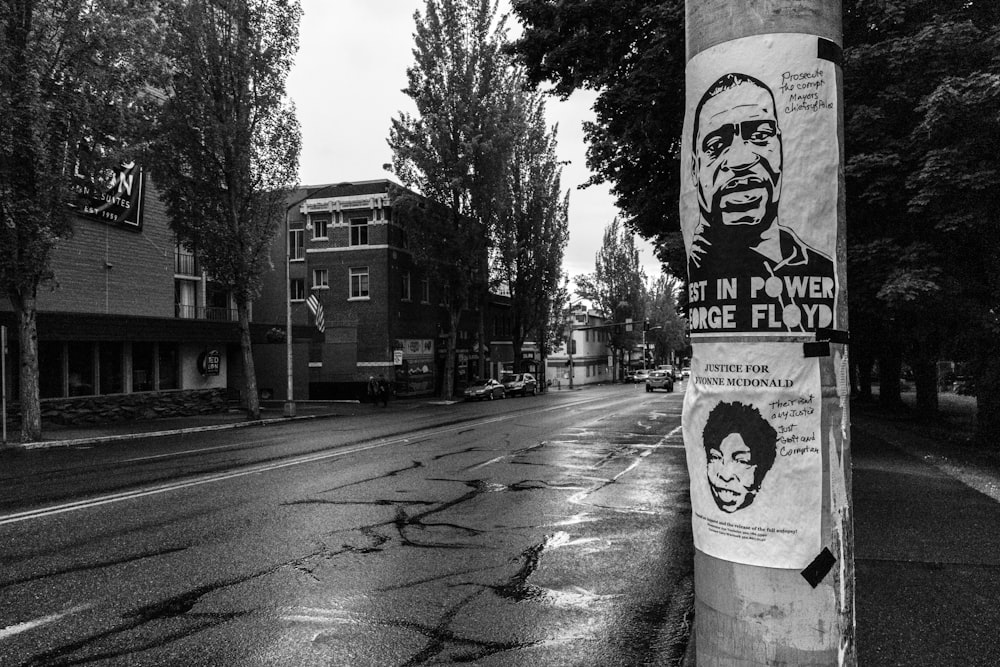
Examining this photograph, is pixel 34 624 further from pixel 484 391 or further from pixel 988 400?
pixel 484 391

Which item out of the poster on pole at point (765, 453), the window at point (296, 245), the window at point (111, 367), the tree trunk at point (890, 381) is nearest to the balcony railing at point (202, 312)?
the window at point (111, 367)

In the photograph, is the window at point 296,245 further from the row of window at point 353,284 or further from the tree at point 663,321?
the tree at point 663,321

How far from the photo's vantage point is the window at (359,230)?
4047 cm

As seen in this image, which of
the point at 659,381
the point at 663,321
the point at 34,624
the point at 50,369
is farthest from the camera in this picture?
the point at 663,321

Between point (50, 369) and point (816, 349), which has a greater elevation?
point (816, 349)

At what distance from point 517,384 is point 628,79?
35.9 m

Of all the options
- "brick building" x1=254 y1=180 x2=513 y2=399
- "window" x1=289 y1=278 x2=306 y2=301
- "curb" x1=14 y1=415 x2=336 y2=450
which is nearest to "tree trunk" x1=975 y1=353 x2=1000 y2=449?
"curb" x1=14 y1=415 x2=336 y2=450

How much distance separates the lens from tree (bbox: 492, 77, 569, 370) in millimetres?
44562

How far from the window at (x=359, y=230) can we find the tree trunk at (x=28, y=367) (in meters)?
23.4

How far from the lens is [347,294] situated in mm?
40625

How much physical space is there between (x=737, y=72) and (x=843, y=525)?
5.03ft

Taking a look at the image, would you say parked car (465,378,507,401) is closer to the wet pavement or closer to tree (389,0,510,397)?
tree (389,0,510,397)

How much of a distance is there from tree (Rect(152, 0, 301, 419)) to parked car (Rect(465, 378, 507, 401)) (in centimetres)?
1743

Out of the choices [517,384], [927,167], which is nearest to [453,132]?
[517,384]
